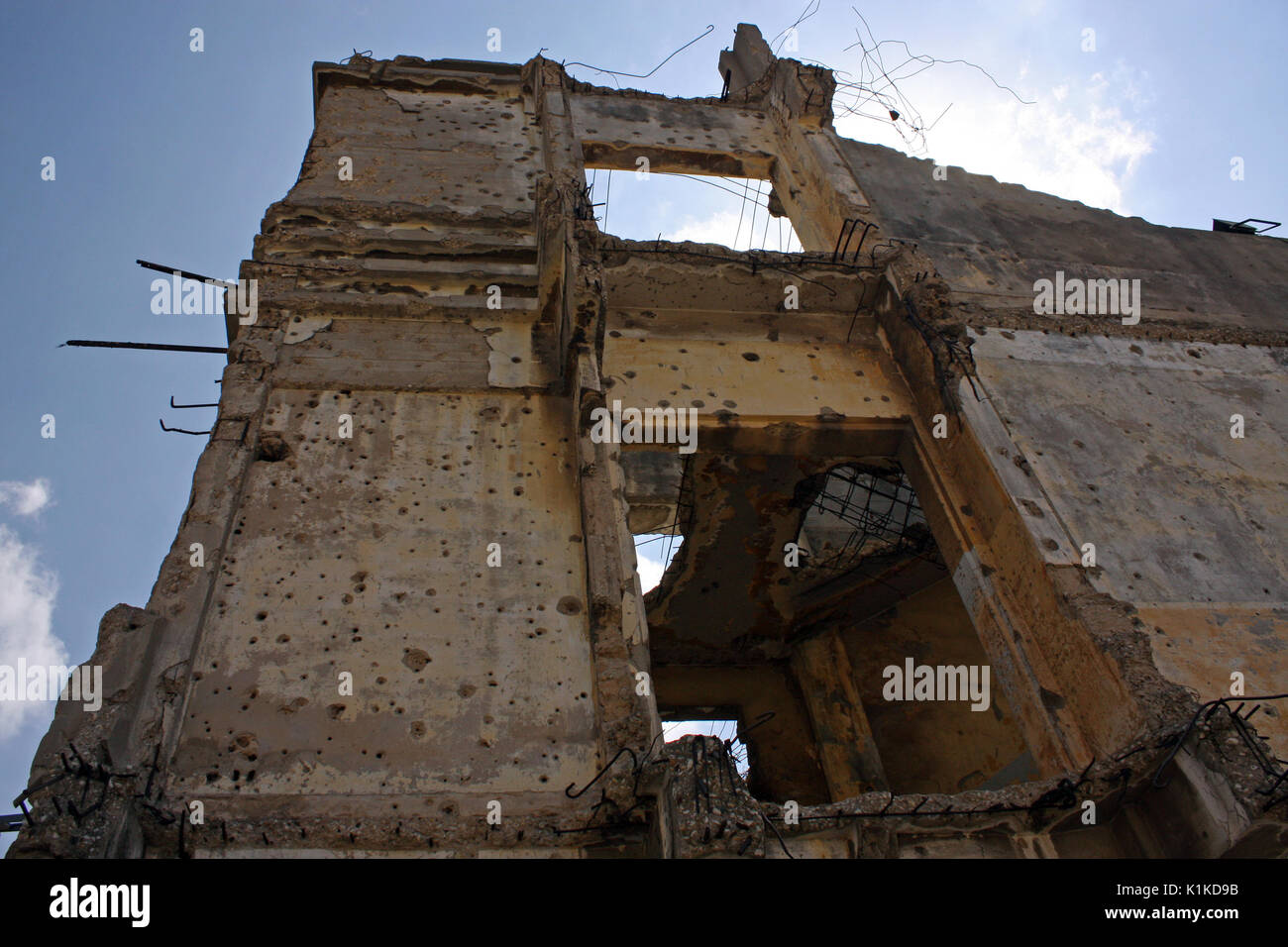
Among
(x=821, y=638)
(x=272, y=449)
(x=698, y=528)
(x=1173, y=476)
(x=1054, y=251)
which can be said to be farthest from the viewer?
(x=821, y=638)

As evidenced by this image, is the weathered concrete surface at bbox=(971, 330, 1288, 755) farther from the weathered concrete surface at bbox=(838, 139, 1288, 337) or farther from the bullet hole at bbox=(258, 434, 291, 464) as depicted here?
the bullet hole at bbox=(258, 434, 291, 464)

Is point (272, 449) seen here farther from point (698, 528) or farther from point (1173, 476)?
point (1173, 476)

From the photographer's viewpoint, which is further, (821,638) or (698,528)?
(821,638)

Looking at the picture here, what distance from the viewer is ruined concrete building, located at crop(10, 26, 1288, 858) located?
4703 mm

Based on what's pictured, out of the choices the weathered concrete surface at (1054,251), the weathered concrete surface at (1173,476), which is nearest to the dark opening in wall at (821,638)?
the weathered concrete surface at (1054,251)

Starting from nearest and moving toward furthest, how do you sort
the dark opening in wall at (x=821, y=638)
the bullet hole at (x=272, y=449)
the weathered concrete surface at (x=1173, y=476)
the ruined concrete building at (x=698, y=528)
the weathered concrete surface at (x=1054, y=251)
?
the ruined concrete building at (x=698, y=528), the weathered concrete surface at (x=1173, y=476), the bullet hole at (x=272, y=449), the weathered concrete surface at (x=1054, y=251), the dark opening in wall at (x=821, y=638)

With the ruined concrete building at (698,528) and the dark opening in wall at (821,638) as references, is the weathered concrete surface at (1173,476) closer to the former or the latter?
the ruined concrete building at (698,528)

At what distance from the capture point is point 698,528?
32.7 feet

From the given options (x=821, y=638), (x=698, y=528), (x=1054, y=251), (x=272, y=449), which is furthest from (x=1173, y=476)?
(x=272, y=449)

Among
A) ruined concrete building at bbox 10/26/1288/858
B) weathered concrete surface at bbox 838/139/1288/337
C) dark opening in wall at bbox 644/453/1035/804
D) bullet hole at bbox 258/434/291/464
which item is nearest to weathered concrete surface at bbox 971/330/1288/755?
ruined concrete building at bbox 10/26/1288/858

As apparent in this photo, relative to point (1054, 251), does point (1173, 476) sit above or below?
below

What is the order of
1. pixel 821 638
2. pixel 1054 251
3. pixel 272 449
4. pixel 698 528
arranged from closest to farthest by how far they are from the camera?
pixel 272 449, pixel 1054 251, pixel 698 528, pixel 821 638

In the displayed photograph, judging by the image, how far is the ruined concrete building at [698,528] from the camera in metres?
4.70
